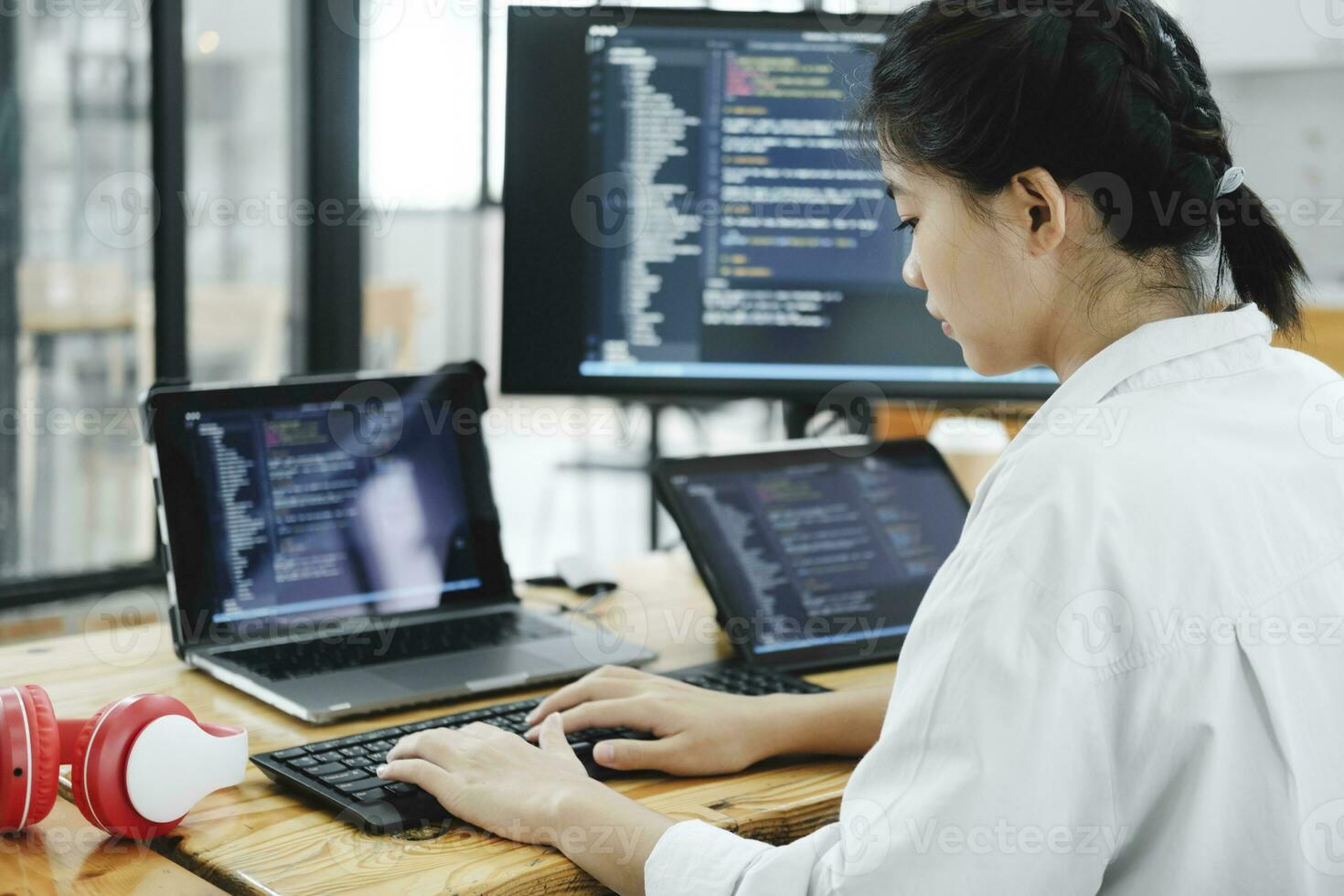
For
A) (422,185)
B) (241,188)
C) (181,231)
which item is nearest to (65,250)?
(181,231)

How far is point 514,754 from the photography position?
1.02m

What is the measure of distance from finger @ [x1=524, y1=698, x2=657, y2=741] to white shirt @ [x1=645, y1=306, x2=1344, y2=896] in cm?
30

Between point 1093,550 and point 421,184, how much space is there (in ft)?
11.2

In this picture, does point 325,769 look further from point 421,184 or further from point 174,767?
point 421,184

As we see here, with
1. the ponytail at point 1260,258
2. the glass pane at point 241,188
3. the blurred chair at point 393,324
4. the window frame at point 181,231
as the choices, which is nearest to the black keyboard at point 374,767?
the ponytail at point 1260,258

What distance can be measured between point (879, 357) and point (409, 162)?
2.46m

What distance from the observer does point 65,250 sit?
2.22m

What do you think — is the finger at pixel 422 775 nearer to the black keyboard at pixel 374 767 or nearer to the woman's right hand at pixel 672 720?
the black keyboard at pixel 374 767

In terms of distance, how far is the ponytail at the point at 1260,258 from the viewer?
0.96 metres

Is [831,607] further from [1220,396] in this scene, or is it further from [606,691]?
[1220,396]

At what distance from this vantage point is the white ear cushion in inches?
35.8

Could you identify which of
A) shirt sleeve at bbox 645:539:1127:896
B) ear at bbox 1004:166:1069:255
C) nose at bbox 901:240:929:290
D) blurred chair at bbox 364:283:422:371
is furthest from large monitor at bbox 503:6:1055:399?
blurred chair at bbox 364:283:422:371

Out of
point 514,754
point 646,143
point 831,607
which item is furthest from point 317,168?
point 514,754

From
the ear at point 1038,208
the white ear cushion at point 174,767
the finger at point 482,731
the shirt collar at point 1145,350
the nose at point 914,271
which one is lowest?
the finger at point 482,731
